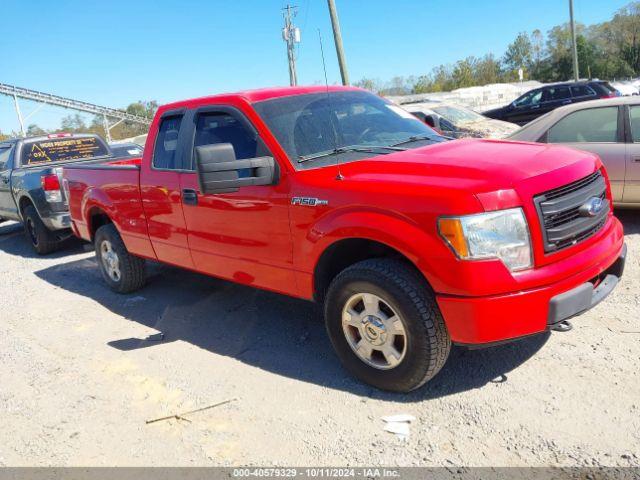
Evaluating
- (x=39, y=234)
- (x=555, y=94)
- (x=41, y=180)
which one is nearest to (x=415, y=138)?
(x=41, y=180)

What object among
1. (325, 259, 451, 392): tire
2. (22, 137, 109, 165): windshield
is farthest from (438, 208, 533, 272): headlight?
(22, 137, 109, 165): windshield

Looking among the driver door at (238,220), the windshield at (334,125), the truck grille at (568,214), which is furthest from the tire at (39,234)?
the truck grille at (568,214)

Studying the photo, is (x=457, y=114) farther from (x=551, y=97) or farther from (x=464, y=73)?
(x=464, y=73)

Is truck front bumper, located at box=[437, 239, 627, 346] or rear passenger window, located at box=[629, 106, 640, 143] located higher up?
rear passenger window, located at box=[629, 106, 640, 143]

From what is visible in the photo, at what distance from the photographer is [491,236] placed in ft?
9.27

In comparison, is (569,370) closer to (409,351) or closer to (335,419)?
(409,351)

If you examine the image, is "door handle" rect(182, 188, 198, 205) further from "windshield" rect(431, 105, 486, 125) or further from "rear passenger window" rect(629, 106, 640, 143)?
"windshield" rect(431, 105, 486, 125)

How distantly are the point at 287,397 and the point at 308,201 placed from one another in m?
1.28

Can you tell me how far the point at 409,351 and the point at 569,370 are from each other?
110cm

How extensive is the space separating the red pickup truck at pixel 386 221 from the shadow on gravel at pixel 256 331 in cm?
40

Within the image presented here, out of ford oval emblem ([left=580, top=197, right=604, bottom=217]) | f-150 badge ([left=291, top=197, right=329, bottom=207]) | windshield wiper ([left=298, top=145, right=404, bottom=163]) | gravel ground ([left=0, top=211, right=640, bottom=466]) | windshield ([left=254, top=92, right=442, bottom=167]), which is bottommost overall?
gravel ground ([left=0, top=211, right=640, bottom=466])

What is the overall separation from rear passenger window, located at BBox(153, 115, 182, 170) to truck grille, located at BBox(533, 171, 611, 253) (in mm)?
2978

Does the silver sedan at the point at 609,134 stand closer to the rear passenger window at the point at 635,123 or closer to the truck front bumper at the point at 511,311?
the rear passenger window at the point at 635,123

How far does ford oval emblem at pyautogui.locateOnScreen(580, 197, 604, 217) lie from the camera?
10.4ft
